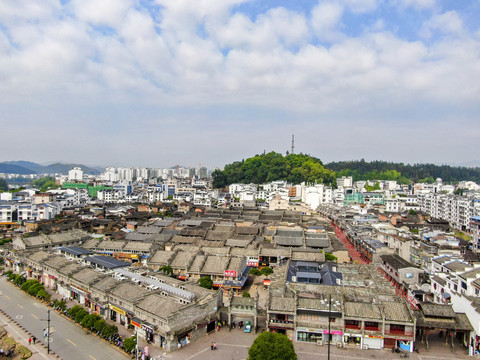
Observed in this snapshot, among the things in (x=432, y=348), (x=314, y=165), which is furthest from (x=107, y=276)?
(x=314, y=165)

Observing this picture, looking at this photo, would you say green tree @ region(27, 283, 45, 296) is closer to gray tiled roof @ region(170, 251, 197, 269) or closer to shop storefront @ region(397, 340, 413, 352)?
gray tiled roof @ region(170, 251, 197, 269)

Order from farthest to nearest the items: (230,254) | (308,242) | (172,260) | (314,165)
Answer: (314,165)
(308,242)
(230,254)
(172,260)

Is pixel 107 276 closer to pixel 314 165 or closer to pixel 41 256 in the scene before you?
pixel 41 256

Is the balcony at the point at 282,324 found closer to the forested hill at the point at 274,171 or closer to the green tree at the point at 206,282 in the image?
the green tree at the point at 206,282

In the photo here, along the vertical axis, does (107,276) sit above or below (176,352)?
above

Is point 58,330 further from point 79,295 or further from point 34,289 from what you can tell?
point 34,289
